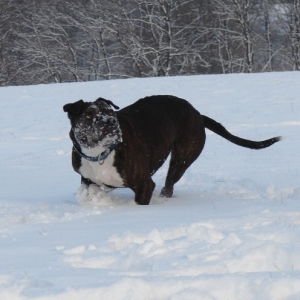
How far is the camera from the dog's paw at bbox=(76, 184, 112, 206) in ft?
19.7

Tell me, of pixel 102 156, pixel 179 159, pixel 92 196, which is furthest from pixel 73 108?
pixel 179 159

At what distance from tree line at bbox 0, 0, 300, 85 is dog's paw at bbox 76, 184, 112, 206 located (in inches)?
1104

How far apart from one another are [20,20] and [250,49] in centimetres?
1349

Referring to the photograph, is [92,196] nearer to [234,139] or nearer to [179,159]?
[179,159]

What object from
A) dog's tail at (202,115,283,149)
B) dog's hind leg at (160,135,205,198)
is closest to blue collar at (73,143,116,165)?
dog's hind leg at (160,135,205,198)

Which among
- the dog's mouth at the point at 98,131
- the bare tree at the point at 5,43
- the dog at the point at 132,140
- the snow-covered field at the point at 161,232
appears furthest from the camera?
the bare tree at the point at 5,43

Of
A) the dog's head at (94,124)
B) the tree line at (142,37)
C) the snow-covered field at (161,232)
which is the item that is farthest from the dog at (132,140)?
the tree line at (142,37)

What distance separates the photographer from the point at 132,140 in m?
6.09

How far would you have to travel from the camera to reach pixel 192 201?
20.7ft

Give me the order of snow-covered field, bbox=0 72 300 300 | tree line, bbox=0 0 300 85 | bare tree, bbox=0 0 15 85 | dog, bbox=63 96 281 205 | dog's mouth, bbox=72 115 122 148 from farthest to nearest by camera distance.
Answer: bare tree, bbox=0 0 15 85
tree line, bbox=0 0 300 85
dog, bbox=63 96 281 205
dog's mouth, bbox=72 115 122 148
snow-covered field, bbox=0 72 300 300

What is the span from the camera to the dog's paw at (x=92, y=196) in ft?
19.7

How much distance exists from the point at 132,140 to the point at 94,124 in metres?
0.46

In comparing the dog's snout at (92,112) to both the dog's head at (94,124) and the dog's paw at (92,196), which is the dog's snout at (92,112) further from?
the dog's paw at (92,196)

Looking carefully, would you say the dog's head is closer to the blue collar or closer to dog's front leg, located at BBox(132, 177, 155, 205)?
the blue collar
